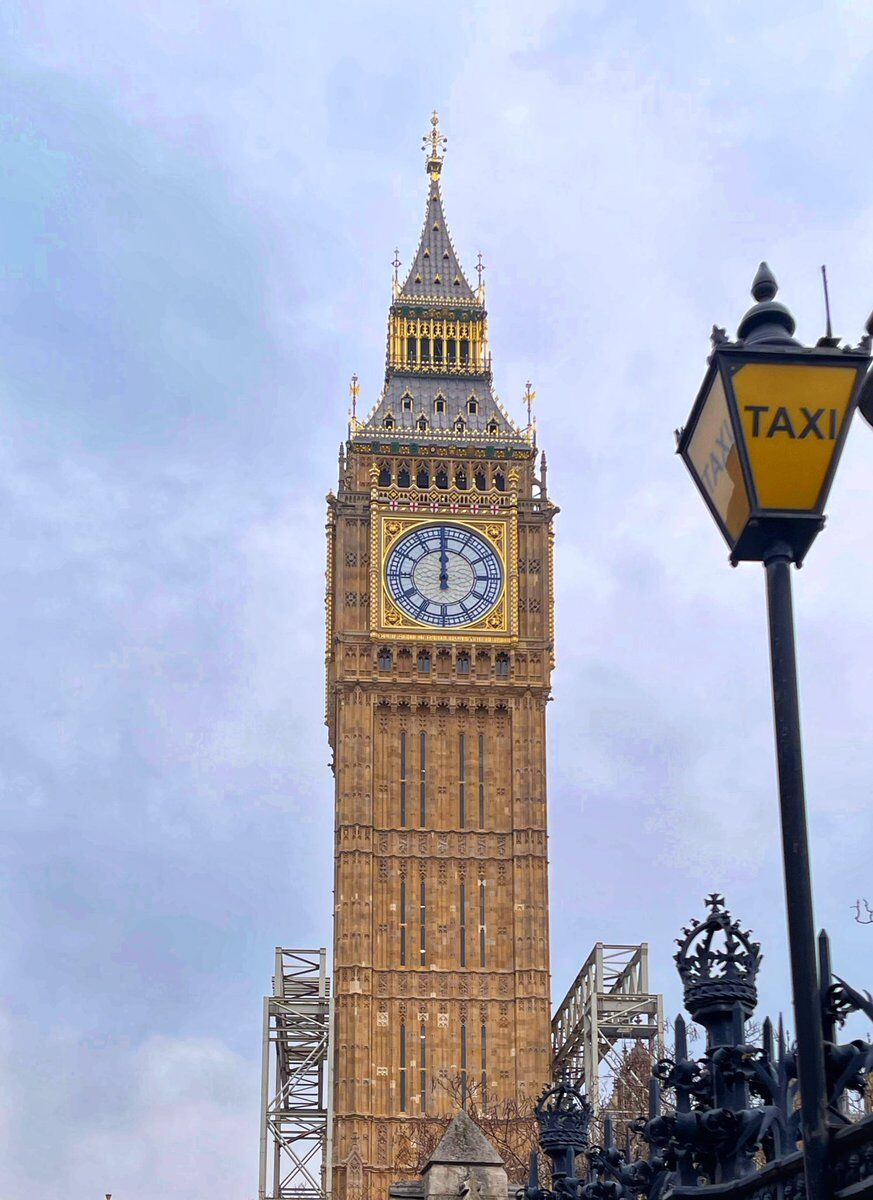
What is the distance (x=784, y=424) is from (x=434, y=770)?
213 feet

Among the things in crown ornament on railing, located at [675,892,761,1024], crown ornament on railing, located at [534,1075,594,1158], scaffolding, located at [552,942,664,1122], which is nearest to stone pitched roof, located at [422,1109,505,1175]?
crown ornament on railing, located at [534,1075,594,1158]

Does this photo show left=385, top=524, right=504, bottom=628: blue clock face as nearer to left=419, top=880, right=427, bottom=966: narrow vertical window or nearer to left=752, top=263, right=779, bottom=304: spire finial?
left=419, top=880, right=427, bottom=966: narrow vertical window

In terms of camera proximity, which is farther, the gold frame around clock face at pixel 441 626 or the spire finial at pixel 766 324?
the gold frame around clock face at pixel 441 626

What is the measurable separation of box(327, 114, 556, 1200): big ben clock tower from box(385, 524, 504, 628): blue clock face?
0.07m

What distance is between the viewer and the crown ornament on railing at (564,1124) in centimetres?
1093

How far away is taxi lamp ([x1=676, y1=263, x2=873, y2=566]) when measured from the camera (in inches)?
242

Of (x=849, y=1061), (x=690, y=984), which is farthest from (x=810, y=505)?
(x=690, y=984)

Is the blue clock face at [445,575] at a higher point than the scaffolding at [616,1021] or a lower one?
higher

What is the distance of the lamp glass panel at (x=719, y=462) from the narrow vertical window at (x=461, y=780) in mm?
64224

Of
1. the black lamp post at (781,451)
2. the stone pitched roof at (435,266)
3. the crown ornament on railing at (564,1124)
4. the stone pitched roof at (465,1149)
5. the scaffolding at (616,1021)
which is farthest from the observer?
the stone pitched roof at (435,266)

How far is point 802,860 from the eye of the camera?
5914 mm

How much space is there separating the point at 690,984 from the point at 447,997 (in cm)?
6133

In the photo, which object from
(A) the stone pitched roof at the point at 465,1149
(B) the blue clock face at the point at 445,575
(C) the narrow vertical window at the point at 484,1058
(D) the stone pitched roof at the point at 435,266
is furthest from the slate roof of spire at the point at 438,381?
(A) the stone pitched roof at the point at 465,1149

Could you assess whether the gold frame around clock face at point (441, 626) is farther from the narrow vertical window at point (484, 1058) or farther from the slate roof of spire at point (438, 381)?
Answer: the narrow vertical window at point (484, 1058)
